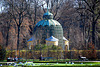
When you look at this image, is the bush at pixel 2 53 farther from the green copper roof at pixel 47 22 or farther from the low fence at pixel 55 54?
the green copper roof at pixel 47 22

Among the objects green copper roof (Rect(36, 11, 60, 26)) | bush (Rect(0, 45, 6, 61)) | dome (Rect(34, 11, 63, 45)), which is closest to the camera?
bush (Rect(0, 45, 6, 61))

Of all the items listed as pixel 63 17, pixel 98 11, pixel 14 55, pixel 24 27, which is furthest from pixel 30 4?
pixel 14 55

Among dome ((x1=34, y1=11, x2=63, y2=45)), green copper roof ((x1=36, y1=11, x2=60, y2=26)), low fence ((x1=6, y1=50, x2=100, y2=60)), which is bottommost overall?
low fence ((x1=6, y1=50, x2=100, y2=60))

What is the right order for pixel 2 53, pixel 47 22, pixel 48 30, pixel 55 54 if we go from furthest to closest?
pixel 47 22
pixel 48 30
pixel 55 54
pixel 2 53

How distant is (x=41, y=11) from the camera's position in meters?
69.6

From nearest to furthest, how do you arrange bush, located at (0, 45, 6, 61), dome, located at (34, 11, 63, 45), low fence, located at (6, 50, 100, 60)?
bush, located at (0, 45, 6, 61), low fence, located at (6, 50, 100, 60), dome, located at (34, 11, 63, 45)

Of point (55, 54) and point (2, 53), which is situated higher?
point (2, 53)

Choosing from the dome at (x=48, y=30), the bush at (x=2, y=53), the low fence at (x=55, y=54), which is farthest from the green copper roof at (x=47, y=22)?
the bush at (x=2, y=53)

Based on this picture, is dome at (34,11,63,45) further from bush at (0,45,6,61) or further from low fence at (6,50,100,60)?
bush at (0,45,6,61)

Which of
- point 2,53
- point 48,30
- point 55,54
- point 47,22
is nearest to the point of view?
point 2,53

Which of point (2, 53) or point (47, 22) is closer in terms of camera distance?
point (2, 53)

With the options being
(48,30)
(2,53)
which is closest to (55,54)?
(2,53)

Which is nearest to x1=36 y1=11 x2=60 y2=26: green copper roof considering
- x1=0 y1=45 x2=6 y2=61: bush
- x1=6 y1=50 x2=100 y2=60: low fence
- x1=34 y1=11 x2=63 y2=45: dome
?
x1=34 y1=11 x2=63 y2=45: dome

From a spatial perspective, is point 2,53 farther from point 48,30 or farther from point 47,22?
point 47,22
